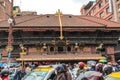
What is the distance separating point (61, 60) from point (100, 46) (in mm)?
5581

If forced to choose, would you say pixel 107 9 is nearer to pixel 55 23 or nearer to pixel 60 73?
pixel 55 23

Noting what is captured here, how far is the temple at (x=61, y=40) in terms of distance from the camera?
42250 mm

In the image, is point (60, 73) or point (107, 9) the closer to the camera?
point (60, 73)

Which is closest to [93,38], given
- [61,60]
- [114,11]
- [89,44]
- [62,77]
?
[89,44]

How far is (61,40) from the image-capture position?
42.8 m

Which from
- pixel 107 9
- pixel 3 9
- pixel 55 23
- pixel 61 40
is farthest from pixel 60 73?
pixel 107 9

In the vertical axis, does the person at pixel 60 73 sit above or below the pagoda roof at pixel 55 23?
below

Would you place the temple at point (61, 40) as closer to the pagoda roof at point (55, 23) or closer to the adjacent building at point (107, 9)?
the pagoda roof at point (55, 23)

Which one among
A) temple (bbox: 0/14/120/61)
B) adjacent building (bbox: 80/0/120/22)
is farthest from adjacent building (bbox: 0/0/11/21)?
temple (bbox: 0/14/120/61)

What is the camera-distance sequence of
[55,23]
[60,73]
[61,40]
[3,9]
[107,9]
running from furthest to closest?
[107,9] < [3,9] < [55,23] < [61,40] < [60,73]

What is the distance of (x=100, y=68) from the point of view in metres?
14.7

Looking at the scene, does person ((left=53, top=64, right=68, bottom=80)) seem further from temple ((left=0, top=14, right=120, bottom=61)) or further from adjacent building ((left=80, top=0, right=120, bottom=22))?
adjacent building ((left=80, top=0, right=120, bottom=22))

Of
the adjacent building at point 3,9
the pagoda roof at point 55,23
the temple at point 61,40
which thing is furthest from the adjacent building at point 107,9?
the temple at point 61,40

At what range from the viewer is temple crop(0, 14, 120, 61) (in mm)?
42250
